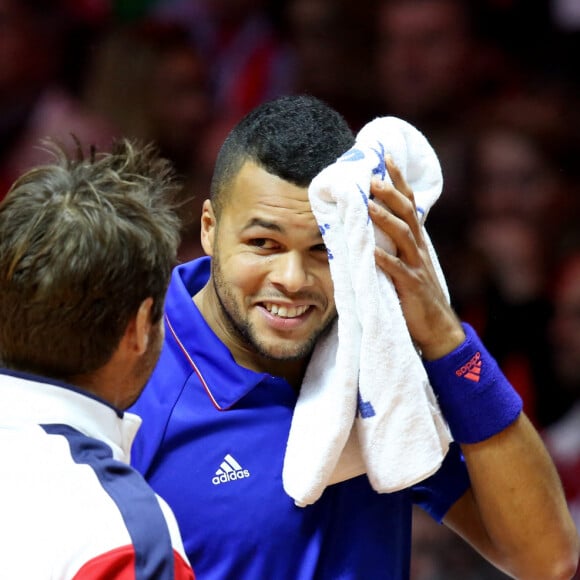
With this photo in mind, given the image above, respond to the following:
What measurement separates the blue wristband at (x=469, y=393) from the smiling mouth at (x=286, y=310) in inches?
7.3

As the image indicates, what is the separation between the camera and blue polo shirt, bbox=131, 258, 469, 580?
1.64 m

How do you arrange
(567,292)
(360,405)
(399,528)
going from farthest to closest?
1. (567,292)
2. (399,528)
3. (360,405)

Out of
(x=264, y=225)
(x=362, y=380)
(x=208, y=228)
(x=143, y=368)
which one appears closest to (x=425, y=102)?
(x=208, y=228)

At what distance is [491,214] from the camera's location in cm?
321

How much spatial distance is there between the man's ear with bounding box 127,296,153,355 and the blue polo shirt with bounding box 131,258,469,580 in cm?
28

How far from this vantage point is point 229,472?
5.46 feet

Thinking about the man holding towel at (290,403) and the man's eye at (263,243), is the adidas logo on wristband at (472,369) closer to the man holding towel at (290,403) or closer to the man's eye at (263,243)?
the man holding towel at (290,403)

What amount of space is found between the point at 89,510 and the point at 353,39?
240cm

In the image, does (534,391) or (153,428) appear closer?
(153,428)

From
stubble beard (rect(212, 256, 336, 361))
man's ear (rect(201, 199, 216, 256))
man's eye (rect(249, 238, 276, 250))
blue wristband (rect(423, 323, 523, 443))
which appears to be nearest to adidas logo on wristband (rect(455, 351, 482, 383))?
blue wristband (rect(423, 323, 523, 443))

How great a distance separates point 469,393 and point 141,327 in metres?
0.50

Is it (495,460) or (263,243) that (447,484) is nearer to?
(495,460)

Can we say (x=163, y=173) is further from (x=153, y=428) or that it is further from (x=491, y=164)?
(x=491, y=164)

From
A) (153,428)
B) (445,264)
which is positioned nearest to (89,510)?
(153,428)
